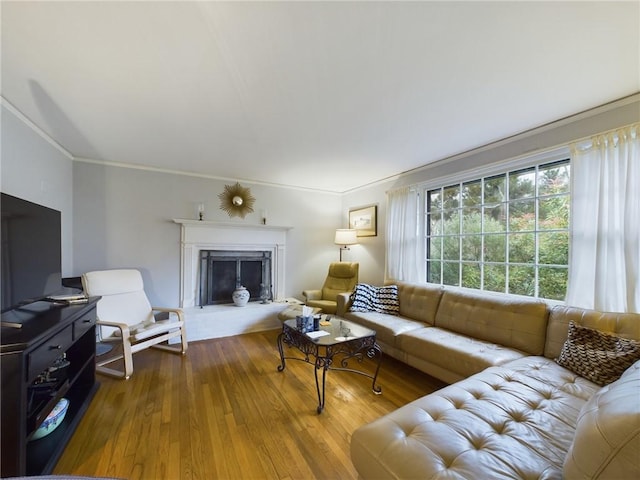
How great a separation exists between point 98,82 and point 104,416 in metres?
2.27

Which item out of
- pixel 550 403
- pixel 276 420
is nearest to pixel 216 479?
pixel 276 420

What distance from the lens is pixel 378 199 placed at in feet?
13.5

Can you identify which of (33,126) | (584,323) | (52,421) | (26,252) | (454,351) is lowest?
(52,421)

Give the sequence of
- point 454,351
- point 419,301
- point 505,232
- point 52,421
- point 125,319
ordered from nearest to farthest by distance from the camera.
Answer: point 52,421 → point 454,351 → point 505,232 → point 125,319 → point 419,301

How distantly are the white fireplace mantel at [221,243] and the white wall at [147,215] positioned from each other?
0.41 ft

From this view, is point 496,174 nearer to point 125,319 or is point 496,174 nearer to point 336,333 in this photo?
point 336,333

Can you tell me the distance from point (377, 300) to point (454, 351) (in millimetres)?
1220

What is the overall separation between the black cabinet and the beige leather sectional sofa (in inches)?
57.1

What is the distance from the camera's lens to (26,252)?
1562 millimetres

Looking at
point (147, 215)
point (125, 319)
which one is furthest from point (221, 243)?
point (125, 319)

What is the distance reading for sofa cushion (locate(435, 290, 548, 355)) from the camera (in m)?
2.02

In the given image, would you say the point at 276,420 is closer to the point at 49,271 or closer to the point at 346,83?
the point at 49,271

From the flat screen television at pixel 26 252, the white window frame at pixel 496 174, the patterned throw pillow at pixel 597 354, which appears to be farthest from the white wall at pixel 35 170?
the patterned throw pillow at pixel 597 354

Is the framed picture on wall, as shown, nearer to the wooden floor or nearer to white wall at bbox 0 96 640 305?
white wall at bbox 0 96 640 305
